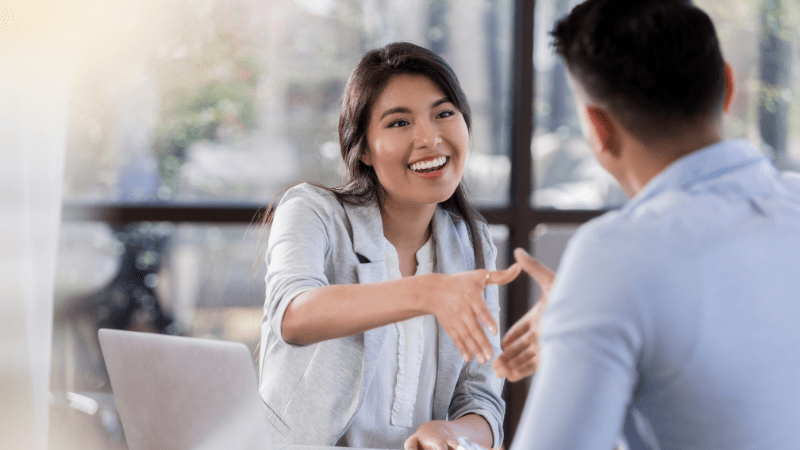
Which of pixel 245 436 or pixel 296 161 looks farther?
pixel 296 161

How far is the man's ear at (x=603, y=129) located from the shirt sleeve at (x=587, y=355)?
20 cm

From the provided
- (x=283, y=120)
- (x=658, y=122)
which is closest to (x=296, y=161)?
(x=283, y=120)

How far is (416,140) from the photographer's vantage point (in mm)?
1512

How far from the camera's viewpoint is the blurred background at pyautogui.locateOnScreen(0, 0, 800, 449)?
2.90 metres

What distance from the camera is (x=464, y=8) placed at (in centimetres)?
294

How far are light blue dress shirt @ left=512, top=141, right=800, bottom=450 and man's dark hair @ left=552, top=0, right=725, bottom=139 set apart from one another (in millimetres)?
97

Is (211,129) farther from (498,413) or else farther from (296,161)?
(498,413)

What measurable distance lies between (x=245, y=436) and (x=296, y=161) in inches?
86.5

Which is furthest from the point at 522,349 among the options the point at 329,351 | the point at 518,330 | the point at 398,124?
the point at 398,124

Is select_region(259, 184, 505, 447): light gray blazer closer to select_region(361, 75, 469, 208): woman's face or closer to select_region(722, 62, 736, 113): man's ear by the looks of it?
select_region(361, 75, 469, 208): woman's face

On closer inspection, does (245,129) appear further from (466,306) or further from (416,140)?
(466,306)

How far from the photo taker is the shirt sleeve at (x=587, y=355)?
0.61 meters

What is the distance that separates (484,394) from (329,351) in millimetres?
381

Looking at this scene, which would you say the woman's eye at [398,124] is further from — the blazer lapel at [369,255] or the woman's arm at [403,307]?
the woman's arm at [403,307]
